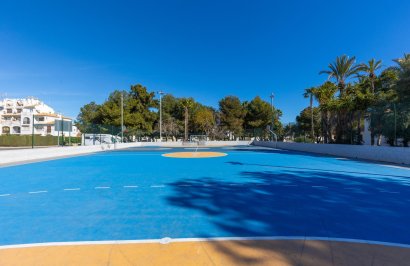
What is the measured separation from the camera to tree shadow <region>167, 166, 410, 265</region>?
12.8ft

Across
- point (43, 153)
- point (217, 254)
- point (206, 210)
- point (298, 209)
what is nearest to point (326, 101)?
point (298, 209)

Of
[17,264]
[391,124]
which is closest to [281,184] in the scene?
[17,264]

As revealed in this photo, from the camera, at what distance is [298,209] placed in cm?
537

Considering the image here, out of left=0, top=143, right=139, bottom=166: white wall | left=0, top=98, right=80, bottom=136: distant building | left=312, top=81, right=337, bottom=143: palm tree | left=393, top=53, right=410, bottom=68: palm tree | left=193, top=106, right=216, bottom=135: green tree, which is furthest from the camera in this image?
left=0, top=98, right=80, bottom=136: distant building

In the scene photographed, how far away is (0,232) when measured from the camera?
4.25 m

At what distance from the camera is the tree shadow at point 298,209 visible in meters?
3.90

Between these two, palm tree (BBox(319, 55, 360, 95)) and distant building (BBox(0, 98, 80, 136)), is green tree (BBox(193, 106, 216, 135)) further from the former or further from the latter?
distant building (BBox(0, 98, 80, 136))

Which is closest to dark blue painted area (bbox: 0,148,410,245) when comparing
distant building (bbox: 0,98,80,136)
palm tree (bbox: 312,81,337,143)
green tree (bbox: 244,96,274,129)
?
palm tree (bbox: 312,81,337,143)

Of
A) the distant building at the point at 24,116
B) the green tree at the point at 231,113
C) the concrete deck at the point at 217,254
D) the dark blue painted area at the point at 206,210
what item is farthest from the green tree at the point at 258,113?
the concrete deck at the point at 217,254

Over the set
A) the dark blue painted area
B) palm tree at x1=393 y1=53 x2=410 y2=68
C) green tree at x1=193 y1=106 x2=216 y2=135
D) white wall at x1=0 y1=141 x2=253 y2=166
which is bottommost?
the dark blue painted area

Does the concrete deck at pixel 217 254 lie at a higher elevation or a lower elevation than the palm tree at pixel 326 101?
lower

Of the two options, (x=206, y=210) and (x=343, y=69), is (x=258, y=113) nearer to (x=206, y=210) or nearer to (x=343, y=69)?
(x=343, y=69)

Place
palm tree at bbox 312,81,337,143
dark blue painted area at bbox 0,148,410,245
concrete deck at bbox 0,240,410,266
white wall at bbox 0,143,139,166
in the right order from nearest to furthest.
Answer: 1. concrete deck at bbox 0,240,410,266
2. dark blue painted area at bbox 0,148,410,245
3. white wall at bbox 0,143,139,166
4. palm tree at bbox 312,81,337,143

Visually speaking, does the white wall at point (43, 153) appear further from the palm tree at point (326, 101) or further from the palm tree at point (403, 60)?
the palm tree at point (403, 60)
